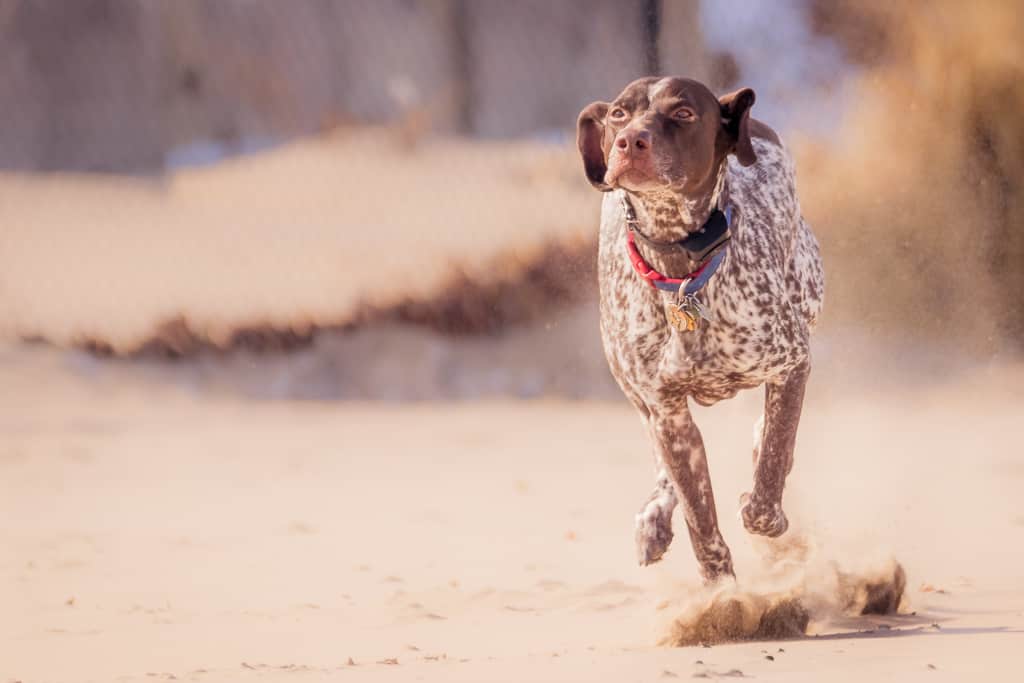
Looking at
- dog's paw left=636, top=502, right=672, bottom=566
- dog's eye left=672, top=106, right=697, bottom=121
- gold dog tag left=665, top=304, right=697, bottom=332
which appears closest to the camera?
dog's eye left=672, top=106, right=697, bottom=121

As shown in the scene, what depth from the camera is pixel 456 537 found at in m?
7.27

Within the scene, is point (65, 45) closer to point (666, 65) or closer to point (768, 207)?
point (666, 65)

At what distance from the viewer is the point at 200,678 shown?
406 cm

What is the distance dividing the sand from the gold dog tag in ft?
2.78

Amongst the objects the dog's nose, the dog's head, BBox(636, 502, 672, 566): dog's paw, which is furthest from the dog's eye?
BBox(636, 502, 672, 566): dog's paw

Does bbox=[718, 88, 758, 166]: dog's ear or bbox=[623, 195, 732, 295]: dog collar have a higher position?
bbox=[718, 88, 758, 166]: dog's ear

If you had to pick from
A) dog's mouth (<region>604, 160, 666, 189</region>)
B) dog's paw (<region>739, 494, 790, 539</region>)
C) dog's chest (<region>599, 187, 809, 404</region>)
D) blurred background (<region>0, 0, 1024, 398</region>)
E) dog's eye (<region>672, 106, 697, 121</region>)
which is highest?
blurred background (<region>0, 0, 1024, 398</region>)

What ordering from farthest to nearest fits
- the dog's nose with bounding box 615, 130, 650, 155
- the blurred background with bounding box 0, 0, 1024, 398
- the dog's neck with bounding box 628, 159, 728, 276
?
the blurred background with bounding box 0, 0, 1024, 398 → the dog's neck with bounding box 628, 159, 728, 276 → the dog's nose with bounding box 615, 130, 650, 155

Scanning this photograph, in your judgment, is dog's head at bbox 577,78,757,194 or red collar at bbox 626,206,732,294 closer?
dog's head at bbox 577,78,757,194

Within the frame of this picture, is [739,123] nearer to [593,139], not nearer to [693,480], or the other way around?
[593,139]

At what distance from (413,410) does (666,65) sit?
3742 mm

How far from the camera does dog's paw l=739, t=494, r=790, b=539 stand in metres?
4.54

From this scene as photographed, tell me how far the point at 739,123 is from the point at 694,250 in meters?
0.37

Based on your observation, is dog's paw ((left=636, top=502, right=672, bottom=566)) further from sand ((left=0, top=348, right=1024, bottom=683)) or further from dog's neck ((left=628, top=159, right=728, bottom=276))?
dog's neck ((left=628, top=159, right=728, bottom=276))
